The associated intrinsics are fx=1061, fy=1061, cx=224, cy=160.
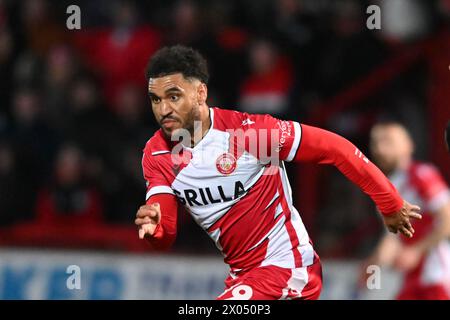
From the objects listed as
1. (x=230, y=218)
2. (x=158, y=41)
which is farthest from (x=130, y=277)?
(x=230, y=218)

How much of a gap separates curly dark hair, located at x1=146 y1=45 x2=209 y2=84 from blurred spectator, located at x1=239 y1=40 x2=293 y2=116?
4.19 metres

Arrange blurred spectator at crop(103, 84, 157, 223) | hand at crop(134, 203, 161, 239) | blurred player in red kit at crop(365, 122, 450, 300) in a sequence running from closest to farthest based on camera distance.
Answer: hand at crop(134, 203, 161, 239) < blurred player in red kit at crop(365, 122, 450, 300) < blurred spectator at crop(103, 84, 157, 223)

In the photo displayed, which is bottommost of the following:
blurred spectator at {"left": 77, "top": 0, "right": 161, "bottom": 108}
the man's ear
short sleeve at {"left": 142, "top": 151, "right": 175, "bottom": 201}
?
short sleeve at {"left": 142, "top": 151, "right": 175, "bottom": 201}

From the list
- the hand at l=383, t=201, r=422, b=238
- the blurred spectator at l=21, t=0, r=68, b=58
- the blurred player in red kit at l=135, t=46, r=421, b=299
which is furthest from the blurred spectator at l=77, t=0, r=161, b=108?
the hand at l=383, t=201, r=422, b=238

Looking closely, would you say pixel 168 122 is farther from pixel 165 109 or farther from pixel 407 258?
pixel 407 258

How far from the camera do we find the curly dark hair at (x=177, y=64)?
18.6ft

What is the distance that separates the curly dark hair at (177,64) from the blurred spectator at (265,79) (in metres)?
4.19

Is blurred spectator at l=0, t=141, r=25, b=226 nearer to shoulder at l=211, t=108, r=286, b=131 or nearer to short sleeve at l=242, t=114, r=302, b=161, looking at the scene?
shoulder at l=211, t=108, r=286, b=131

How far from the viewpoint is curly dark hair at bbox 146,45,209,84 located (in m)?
5.68

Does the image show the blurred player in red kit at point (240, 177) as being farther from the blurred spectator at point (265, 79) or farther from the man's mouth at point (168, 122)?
the blurred spectator at point (265, 79)

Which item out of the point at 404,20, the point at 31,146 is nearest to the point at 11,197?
the point at 31,146

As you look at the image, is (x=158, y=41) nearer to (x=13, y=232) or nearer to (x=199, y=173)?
(x=13, y=232)

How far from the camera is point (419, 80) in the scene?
1002 cm

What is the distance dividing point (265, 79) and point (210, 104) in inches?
23.0
